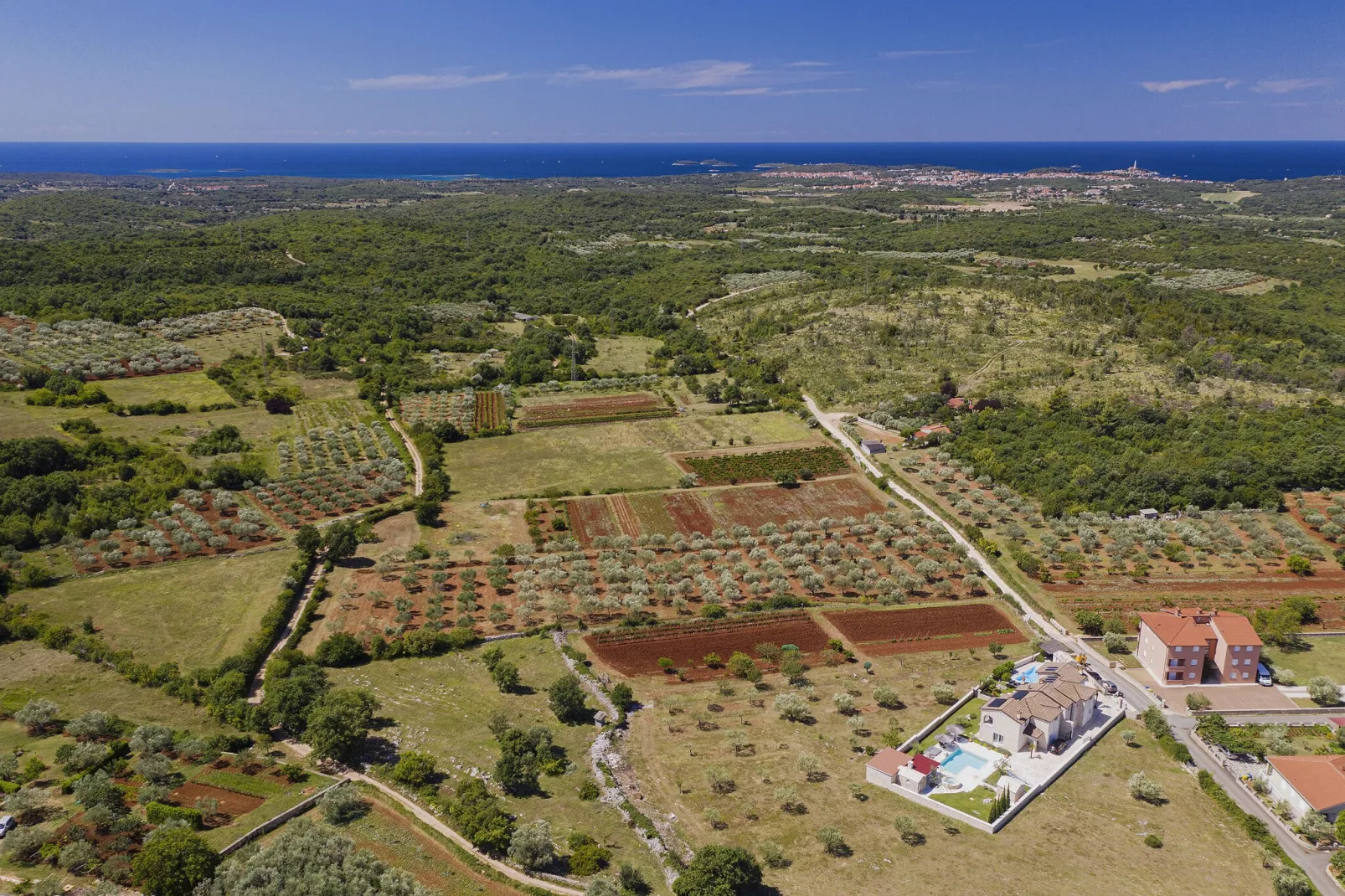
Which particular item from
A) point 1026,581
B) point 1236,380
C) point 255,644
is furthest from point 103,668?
point 1236,380

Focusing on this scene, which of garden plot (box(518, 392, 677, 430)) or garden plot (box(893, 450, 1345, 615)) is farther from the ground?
garden plot (box(518, 392, 677, 430))

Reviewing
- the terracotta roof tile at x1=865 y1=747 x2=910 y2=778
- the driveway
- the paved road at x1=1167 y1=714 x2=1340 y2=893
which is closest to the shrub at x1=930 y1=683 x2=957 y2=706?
the terracotta roof tile at x1=865 y1=747 x2=910 y2=778

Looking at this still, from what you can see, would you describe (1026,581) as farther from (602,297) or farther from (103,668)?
(602,297)

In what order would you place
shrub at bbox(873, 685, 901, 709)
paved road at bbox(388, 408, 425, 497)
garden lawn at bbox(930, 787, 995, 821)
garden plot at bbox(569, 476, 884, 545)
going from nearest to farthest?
garden lawn at bbox(930, 787, 995, 821)
shrub at bbox(873, 685, 901, 709)
garden plot at bbox(569, 476, 884, 545)
paved road at bbox(388, 408, 425, 497)

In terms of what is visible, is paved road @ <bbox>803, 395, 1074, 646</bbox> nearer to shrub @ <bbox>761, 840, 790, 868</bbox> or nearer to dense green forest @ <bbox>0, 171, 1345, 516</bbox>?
dense green forest @ <bbox>0, 171, 1345, 516</bbox>

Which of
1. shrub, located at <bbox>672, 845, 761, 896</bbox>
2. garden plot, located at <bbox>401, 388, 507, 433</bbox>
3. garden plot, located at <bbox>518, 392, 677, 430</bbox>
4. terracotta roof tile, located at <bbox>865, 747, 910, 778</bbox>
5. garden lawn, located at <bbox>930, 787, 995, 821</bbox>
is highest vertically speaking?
garden plot, located at <bbox>401, 388, 507, 433</bbox>

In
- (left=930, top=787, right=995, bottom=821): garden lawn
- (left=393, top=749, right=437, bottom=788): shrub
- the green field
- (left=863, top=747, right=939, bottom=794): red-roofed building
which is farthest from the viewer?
the green field
